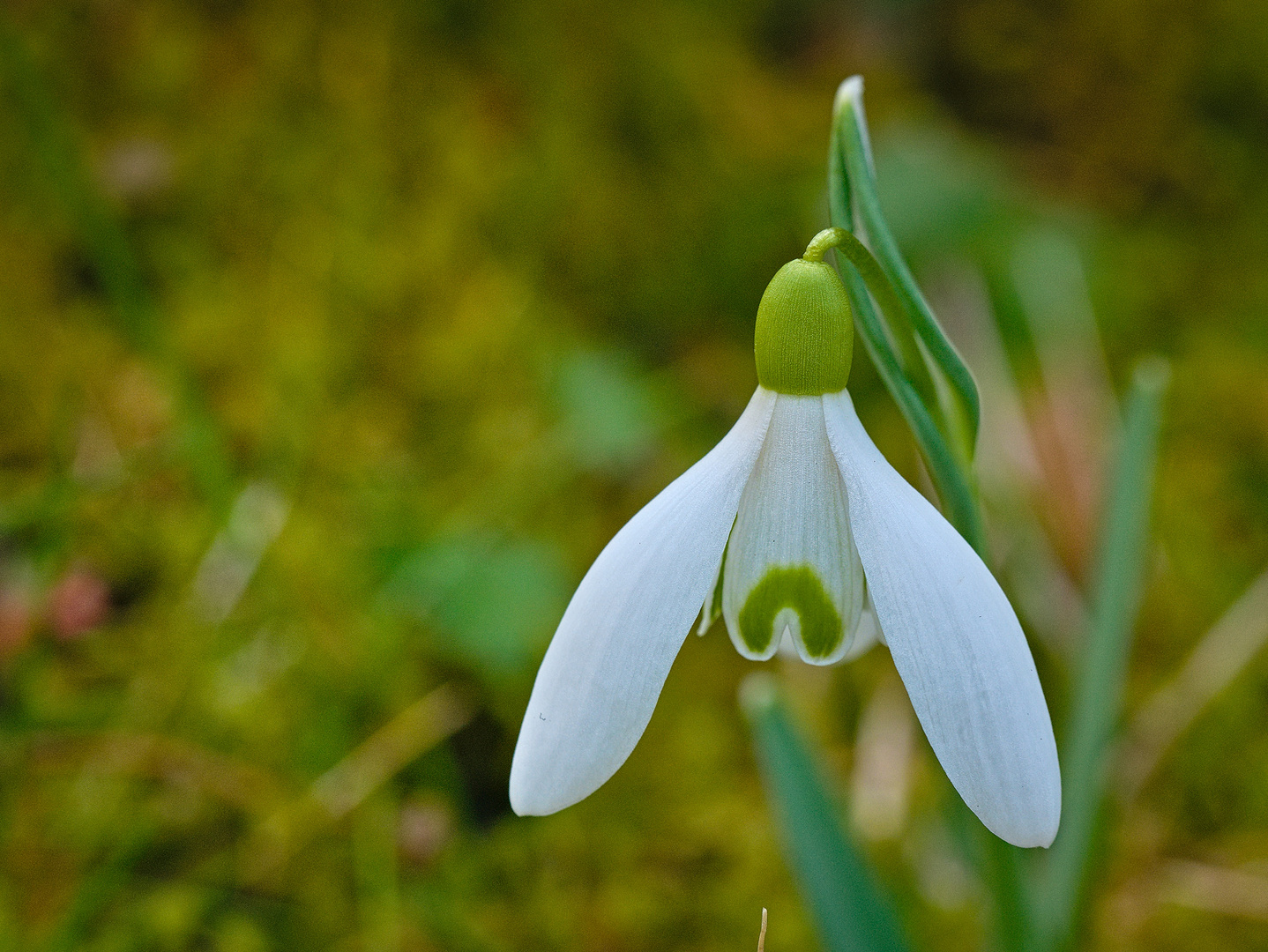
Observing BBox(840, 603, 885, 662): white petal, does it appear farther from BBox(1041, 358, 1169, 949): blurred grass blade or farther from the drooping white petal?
BBox(1041, 358, 1169, 949): blurred grass blade

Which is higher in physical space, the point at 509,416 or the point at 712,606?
the point at 509,416

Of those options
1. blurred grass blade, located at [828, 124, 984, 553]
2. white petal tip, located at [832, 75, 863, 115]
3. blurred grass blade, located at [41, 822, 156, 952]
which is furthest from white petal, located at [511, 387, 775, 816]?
blurred grass blade, located at [41, 822, 156, 952]

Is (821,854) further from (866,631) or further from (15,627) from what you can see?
(15,627)

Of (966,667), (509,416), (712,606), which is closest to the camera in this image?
(966,667)

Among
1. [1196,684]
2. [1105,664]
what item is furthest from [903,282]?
[1196,684]

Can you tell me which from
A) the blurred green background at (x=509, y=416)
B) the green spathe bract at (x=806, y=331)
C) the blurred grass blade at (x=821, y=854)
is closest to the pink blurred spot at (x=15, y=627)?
the blurred green background at (x=509, y=416)
